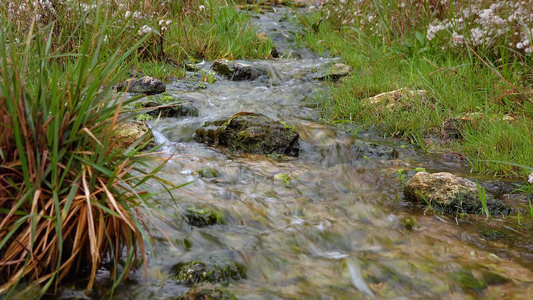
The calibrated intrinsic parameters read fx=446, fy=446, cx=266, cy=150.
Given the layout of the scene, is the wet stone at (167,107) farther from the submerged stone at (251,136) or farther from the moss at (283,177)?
the moss at (283,177)

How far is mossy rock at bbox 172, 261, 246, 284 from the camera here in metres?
2.16

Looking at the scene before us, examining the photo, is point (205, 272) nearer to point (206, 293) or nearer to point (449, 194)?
point (206, 293)

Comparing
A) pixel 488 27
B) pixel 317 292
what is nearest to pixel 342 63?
pixel 488 27

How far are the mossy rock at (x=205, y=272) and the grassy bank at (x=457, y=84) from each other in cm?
249

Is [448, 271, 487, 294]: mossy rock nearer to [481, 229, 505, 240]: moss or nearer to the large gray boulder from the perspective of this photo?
[481, 229, 505, 240]: moss

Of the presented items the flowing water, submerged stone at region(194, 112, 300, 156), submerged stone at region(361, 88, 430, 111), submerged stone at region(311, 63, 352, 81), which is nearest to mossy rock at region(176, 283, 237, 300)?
the flowing water

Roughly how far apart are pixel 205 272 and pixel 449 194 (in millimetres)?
1949

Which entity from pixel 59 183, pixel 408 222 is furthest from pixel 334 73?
pixel 59 183

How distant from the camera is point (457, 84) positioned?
17.2 feet

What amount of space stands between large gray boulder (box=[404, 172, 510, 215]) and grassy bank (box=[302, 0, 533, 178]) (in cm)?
55

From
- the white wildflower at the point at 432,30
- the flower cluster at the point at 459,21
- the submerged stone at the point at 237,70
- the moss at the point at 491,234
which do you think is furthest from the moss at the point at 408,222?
the submerged stone at the point at 237,70

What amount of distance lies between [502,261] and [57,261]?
2.34 metres

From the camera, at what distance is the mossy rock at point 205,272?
2.16 meters

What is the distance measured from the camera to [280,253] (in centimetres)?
251
